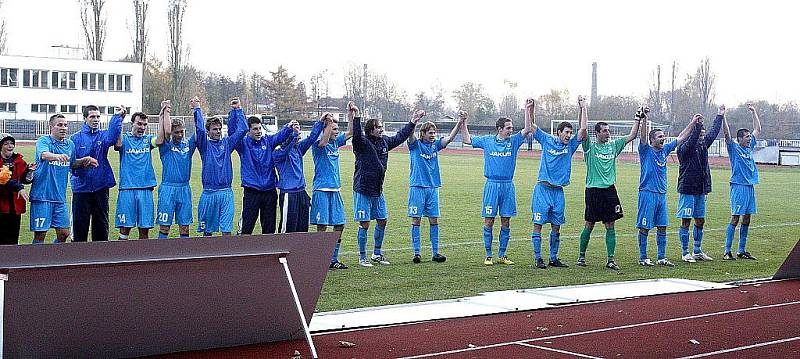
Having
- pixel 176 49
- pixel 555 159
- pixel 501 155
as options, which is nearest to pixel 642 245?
pixel 555 159

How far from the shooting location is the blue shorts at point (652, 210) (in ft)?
43.5

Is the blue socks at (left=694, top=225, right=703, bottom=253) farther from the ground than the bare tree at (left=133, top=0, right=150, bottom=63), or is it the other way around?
the bare tree at (left=133, top=0, right=150, bottom=63)

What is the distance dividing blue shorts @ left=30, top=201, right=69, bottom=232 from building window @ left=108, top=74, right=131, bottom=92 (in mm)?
51017

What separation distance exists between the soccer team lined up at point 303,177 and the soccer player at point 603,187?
0.6 inches

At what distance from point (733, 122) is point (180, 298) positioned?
198 ft

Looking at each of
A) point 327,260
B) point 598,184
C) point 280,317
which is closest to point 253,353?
point 280,317

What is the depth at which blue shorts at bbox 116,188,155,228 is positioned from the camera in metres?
11.0

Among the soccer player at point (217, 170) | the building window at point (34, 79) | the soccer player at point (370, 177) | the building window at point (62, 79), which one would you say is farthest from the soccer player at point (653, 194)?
the building window at point (34, 79)

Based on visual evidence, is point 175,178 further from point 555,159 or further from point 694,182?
point 694,182

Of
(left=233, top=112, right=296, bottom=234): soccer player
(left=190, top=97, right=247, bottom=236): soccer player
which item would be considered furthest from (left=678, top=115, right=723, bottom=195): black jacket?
(left=190, top=97, right=247, bottom=236): soccer player

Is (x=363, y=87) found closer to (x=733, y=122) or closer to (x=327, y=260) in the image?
(x=733, y=122)

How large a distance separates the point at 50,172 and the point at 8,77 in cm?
5313

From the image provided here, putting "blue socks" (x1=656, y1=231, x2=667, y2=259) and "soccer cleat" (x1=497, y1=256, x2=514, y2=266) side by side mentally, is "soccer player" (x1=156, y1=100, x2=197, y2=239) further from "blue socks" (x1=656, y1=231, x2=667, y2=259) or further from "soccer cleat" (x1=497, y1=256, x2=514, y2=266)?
"blue socks" (x1=656, y1=231, x2=667, y2=259)

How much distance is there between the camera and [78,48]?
205 ft
